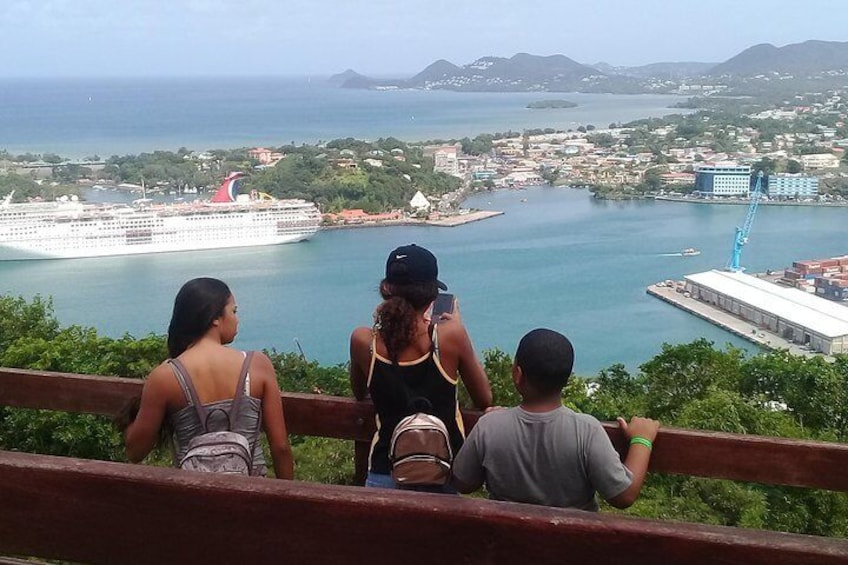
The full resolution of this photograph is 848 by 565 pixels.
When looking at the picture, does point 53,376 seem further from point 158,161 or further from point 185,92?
point 185,92

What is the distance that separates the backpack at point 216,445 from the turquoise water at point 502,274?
11409 mm

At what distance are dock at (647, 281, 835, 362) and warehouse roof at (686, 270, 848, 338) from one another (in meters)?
0.36

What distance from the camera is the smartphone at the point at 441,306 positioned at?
119 cm

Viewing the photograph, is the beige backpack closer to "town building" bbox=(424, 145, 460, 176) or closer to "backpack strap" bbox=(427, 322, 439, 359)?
"backpack strap" bbox=(427, 322, 439, 359)

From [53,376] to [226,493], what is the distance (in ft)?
2.50

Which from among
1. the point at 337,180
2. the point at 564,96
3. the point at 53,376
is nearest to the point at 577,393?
the point at 53,376

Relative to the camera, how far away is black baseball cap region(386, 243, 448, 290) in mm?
1178

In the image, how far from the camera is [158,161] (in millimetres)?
30609

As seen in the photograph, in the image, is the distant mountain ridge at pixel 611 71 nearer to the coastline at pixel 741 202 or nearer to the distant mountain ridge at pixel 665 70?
the distant mountain ridge at pixel 665 70

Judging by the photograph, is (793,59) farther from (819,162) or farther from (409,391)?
(409,391)

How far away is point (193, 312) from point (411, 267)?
28 centimetres

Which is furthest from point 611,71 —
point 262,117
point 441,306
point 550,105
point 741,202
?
point 441,306

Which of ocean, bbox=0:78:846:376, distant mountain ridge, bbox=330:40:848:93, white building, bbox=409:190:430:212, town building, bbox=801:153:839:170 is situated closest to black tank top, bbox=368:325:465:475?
ocean, bbox=0:78:846:376

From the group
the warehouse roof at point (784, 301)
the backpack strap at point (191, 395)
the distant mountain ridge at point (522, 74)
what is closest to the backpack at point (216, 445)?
the backpack strap at point (191, 395)
